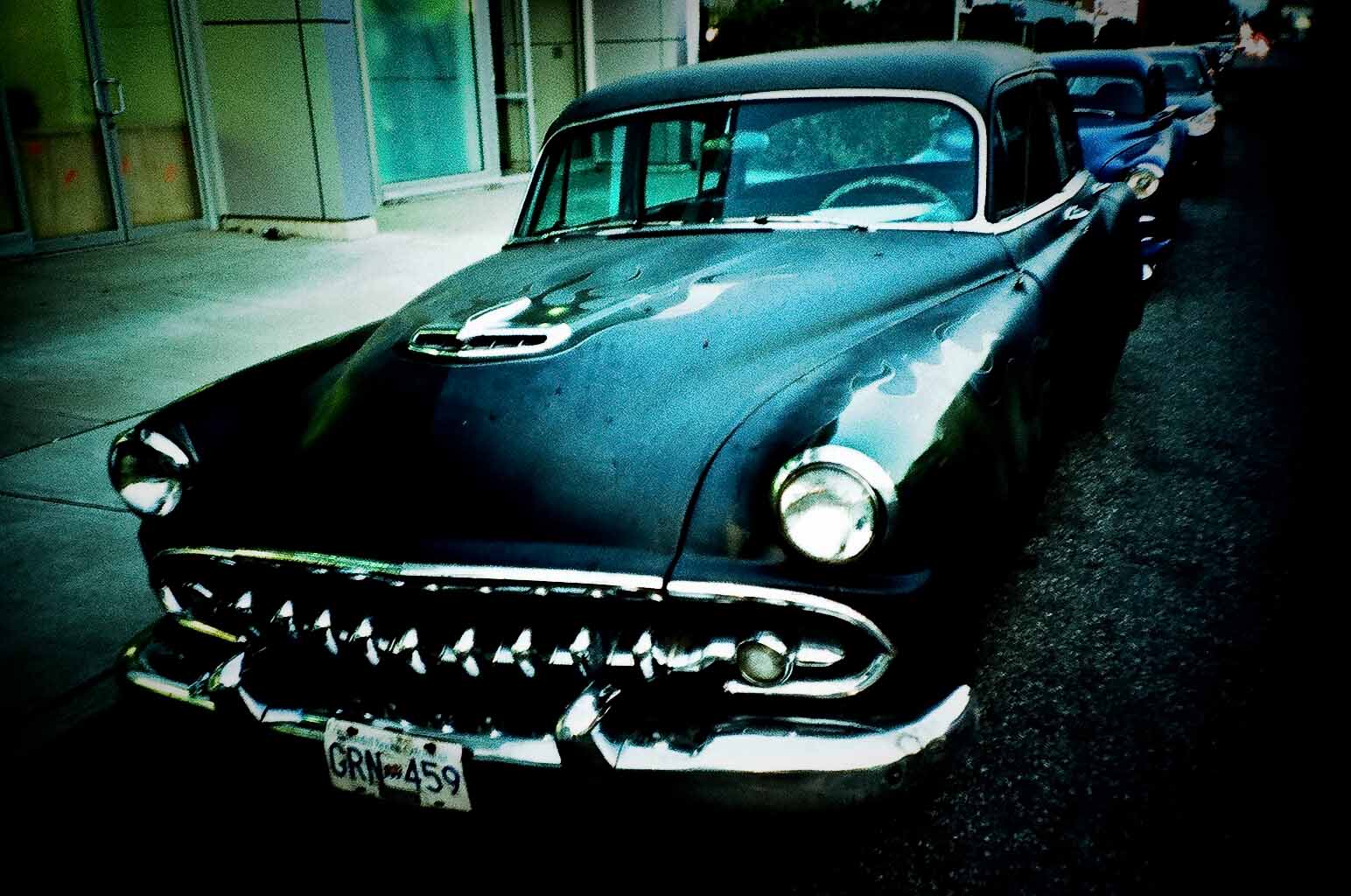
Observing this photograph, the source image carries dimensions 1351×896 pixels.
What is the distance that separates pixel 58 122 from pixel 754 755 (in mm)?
9116

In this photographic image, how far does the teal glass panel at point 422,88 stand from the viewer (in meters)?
11.5

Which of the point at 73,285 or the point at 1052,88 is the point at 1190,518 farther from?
the point at 73,285

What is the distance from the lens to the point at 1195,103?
33.6 feet

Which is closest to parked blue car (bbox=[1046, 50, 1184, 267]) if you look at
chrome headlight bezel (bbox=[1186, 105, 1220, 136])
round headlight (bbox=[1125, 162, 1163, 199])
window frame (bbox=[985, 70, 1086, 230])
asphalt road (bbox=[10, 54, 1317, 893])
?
round headlight (bbox=[1125, 162, 1163, 199])

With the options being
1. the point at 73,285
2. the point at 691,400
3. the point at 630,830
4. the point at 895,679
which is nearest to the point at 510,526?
the point at 691,400

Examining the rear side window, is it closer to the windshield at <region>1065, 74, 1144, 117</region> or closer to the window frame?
the window frame

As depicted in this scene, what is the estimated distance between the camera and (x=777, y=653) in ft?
5.75

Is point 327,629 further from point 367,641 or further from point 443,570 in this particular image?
point 443,570

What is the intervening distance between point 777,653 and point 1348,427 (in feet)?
12.8

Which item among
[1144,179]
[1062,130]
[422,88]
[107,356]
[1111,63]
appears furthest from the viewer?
[422,88]

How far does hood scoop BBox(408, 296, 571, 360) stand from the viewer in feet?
7.30

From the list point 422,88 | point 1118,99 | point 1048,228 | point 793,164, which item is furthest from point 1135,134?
point 422,88

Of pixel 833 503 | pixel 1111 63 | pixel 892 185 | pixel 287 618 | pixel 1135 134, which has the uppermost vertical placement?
pixel 1111 63

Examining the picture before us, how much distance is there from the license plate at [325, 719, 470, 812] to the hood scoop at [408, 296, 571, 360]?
814mm
